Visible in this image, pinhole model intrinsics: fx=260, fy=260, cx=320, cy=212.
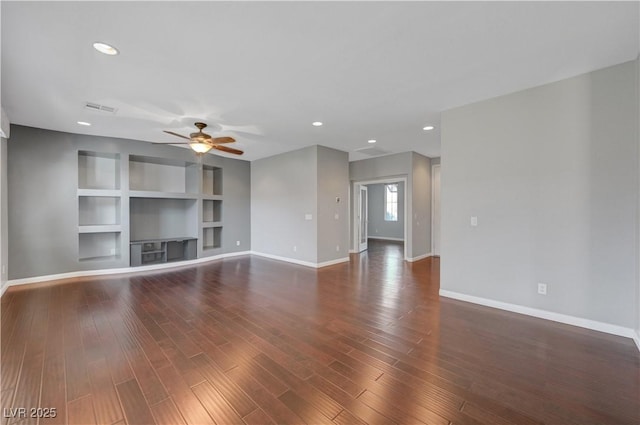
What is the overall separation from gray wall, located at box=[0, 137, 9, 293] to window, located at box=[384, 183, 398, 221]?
10346 millimetres

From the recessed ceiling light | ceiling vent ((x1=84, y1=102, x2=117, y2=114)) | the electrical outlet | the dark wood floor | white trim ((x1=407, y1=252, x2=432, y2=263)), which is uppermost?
ceiling vent ((x1=84, y1=102, x2=117, y2=114))

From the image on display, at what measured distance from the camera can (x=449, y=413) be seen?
1.66 meters

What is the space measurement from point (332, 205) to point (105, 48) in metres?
4.68

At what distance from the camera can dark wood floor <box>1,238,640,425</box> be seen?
66.6 inches

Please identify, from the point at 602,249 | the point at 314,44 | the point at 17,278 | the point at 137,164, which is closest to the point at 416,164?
the point at 602,249

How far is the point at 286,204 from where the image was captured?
6.62m

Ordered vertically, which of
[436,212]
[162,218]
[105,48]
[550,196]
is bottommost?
[162,218]

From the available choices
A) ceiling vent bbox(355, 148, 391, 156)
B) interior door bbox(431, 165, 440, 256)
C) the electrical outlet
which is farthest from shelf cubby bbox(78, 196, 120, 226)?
interior door bbox(431, 165, 440, 256)

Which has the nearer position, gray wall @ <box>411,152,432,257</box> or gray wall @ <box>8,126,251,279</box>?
gray wall @ <box>8,126,251,279</box>

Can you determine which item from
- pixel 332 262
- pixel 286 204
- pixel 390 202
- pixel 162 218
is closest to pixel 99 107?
pixel 162 218

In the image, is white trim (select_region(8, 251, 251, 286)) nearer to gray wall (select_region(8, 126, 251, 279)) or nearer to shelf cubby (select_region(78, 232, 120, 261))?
gray wall (select_region(8, 126, 251, 279))

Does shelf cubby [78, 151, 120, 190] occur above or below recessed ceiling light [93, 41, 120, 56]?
below

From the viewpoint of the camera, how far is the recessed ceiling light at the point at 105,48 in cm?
229

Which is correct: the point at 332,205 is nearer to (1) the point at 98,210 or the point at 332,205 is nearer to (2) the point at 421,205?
(2) the point at 421,205
